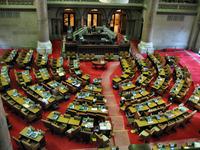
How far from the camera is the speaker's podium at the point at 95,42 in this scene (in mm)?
20547

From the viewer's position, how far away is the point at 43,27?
19938 millimetres

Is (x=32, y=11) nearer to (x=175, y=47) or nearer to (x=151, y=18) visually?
(x=151, y=18)

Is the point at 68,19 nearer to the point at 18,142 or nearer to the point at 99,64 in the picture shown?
the point at 99,64

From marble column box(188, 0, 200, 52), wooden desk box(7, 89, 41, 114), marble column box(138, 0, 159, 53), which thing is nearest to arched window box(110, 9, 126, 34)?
marble column box(138, 0, 159, 53)

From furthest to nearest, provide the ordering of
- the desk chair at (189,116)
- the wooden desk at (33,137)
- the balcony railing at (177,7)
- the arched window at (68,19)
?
the arched window at (68,19)
the balcony railing at (177,7)
the desk chair at (189,116)
the wooden desk at (33,137)

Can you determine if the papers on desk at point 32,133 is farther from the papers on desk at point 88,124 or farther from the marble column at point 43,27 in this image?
the marble column at point 43,27

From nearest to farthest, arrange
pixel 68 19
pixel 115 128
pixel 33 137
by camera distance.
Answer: pixel 33 137 < pixel 115 128 < pixel 68 19

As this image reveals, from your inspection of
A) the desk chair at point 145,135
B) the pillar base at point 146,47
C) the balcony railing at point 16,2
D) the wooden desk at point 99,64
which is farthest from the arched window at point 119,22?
Result: the desk chair at point 145,135

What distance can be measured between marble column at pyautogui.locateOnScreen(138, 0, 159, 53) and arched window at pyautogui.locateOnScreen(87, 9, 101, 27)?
4.57m

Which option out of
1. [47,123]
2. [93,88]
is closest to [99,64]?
[93,88]

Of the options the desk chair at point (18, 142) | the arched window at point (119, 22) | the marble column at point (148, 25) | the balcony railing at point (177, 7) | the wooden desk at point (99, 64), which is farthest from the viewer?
the arched window at point (119, 22)

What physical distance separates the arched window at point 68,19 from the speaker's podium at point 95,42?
2253 millimetres

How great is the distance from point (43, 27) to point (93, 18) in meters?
5.85

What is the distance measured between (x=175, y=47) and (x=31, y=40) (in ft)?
46.8
